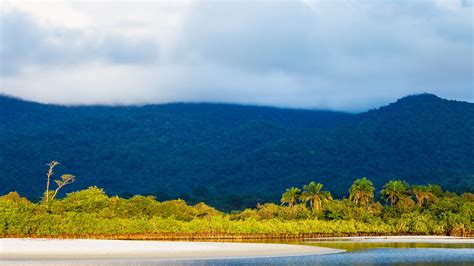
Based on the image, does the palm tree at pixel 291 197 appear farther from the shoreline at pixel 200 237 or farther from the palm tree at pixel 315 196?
the shoreline at pixel 200 237

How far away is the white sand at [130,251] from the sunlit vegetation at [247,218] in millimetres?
24385

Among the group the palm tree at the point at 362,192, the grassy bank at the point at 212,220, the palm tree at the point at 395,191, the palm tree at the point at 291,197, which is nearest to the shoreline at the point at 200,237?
the grassy bank at the point at 212,220

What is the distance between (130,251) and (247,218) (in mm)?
48658

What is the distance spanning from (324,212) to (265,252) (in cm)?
5247

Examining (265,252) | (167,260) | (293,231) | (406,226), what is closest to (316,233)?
(293,231)

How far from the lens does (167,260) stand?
53.8m

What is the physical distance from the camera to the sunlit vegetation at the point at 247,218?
3578 inches

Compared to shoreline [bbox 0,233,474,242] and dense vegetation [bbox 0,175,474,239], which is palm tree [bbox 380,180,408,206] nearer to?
dense vegetation [bbox 0,175,474,239]

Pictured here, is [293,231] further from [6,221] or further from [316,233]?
[6,221]

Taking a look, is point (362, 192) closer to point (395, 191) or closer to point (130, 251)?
point (395, 191)

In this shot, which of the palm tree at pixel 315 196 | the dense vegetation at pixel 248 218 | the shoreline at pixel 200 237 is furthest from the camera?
the palm tree at pixel 315 196

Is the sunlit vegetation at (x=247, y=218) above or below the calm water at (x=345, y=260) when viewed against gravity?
below

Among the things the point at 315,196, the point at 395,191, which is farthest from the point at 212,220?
the point at 395,191

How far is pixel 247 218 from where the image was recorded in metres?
107
